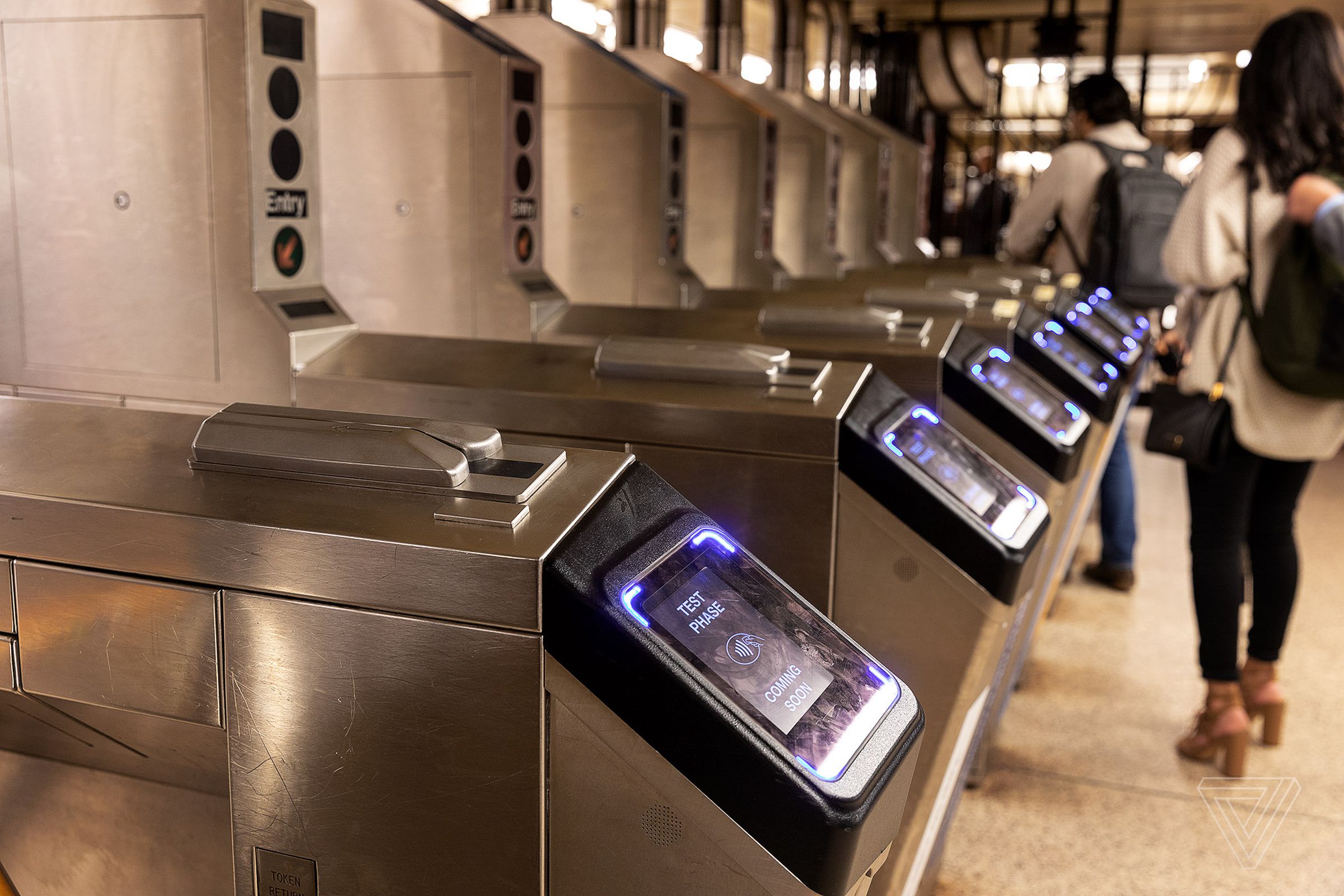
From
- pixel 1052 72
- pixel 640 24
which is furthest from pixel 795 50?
pixel 1052 72

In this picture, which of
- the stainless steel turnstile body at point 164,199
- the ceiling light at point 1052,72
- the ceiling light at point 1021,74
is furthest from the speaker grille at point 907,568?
the ceiling light at point 1052,72

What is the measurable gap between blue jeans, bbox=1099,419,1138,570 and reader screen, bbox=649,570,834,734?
2464 mm

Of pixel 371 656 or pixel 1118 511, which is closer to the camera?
pixel 371 656

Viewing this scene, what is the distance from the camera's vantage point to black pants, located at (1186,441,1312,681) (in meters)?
1.97

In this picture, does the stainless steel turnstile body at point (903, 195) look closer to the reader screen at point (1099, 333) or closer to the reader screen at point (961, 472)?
the reader screen at point (1099, 333)

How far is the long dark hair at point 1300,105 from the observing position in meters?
1.79

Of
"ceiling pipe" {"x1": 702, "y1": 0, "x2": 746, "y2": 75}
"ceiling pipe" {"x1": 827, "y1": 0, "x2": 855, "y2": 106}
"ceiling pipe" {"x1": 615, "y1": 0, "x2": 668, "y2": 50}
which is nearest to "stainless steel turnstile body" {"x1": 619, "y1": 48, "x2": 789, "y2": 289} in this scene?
"ceiling pipe" {"x1": 615, "y1": 0, "x2": 668, "y2": 50}

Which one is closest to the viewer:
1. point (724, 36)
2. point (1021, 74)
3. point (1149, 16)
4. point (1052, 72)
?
point (724, 36)

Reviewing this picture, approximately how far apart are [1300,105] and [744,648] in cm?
153

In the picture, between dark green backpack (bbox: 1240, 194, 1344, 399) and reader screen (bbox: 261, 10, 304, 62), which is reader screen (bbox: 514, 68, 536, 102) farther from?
dark green backpack (bbox: 1240, 194, 1344, 399)

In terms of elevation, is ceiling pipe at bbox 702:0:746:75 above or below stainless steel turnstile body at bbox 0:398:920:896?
above

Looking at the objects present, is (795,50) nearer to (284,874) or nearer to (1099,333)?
(1099,333)

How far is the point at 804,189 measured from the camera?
4754 millimetres

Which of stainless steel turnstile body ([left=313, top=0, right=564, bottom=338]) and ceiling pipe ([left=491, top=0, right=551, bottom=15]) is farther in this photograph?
ceiling pipe ([left=491, top=0, right=551, bottom=15])
